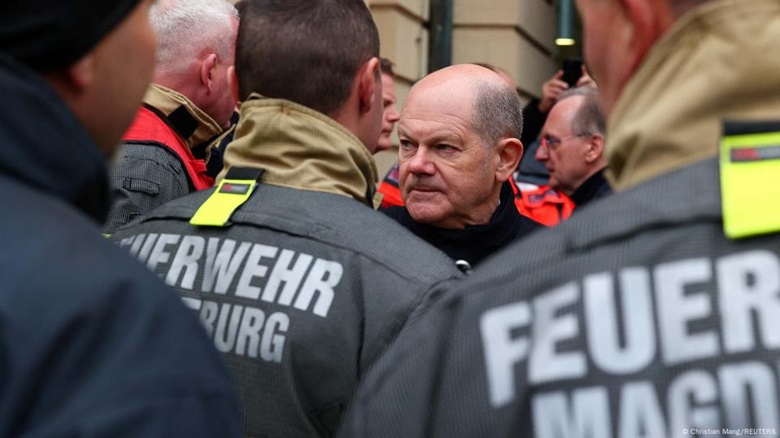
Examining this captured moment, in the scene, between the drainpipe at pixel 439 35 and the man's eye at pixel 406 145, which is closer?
the man's eye at pixel 406 145

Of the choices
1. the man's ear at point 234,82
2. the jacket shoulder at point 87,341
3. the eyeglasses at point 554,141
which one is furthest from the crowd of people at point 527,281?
the eyeglasses at point 554,141

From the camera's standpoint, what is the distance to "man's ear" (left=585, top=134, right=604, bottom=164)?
5746mm

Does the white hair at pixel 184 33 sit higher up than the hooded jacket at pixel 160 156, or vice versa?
the white hair at pixel 184 33

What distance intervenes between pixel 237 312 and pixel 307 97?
536 mm

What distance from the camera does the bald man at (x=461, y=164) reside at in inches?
142

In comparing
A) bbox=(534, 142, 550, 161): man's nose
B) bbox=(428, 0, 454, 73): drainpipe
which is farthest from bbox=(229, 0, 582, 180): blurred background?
bbox=(534, 142, 550, 161): man's nose

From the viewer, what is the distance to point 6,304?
39.4 inches

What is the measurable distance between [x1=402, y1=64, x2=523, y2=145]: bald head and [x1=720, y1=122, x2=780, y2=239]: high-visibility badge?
2.44 metres

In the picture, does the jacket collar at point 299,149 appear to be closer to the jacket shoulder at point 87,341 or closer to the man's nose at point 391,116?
the jacket shoulder at point 87,341

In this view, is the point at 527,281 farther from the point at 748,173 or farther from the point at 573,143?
the point at 573,143

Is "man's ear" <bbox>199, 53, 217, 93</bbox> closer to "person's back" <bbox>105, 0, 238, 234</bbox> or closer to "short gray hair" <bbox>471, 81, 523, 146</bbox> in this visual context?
"person's back" <bbox>105, 0, 238, 234</bbox>

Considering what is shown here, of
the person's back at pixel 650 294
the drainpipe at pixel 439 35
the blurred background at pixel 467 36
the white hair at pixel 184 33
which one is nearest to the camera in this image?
the person's back at pixel 650 294

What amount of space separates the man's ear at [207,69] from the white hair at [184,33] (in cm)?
3

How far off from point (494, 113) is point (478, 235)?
0.41 meters
